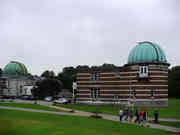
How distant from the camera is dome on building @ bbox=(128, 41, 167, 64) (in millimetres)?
44312

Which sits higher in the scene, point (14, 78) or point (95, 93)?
point (14, 78)

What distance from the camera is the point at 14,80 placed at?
84000mm

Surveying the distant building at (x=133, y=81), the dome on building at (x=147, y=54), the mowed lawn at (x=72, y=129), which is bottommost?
the mowed lawn at (x=72, y=129)

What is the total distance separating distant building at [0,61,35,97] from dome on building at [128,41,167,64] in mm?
50900

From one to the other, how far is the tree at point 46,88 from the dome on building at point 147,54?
1251 inches

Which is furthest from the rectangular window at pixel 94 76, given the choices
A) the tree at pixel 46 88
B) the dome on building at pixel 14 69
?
the dome on building at pixel 14 69

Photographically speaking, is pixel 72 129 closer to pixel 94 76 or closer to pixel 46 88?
pixel 94 76

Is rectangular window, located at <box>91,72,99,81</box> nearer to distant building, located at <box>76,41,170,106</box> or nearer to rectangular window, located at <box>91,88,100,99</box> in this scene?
distant building, located at <box>76,41,170,106</box>

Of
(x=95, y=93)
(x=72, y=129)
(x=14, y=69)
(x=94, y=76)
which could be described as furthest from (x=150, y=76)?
(x=14, y=69)

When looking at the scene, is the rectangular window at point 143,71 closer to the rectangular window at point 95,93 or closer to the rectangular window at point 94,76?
the rectangular window at point 94,76

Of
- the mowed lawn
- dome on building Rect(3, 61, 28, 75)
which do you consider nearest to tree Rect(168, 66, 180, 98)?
dome on building Rect(3, 61, 28, 75)

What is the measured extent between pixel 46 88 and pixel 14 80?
18.1 meters

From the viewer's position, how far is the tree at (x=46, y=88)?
71125mm

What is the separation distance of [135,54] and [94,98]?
12018 mm
